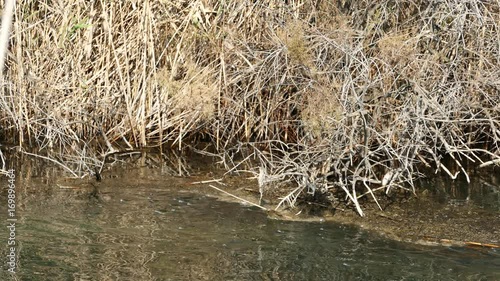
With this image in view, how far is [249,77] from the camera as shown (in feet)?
22.7

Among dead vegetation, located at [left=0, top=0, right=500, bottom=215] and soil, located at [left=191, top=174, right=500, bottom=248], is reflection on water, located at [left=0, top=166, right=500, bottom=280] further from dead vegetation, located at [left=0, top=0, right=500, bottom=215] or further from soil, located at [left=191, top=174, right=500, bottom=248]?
dead vegetation, located at [left=0, top=0, right=500, bottom=215]

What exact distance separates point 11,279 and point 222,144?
10.9ft

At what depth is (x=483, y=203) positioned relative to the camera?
230 inches

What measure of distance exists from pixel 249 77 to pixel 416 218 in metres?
2.22

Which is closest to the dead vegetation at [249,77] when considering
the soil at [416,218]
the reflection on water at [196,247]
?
the soil at [416,218]

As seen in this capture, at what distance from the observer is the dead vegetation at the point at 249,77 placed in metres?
5.71

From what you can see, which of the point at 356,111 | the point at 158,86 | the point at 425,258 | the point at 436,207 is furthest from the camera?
the point at 158,86

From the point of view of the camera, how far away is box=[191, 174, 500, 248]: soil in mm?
5008

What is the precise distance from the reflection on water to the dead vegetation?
21.8 inches

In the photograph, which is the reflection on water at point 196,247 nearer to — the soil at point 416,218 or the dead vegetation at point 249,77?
the soil at point 416,218

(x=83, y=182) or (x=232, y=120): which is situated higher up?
(x=232, y=120)

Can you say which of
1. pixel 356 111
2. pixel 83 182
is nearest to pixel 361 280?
pixel 356 111

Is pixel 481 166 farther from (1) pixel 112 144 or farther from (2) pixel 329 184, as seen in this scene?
(1) pixel 112 144

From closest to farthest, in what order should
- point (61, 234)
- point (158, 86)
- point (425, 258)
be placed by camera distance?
point (425, 258) → point (61, 234) → point (158, 86)
